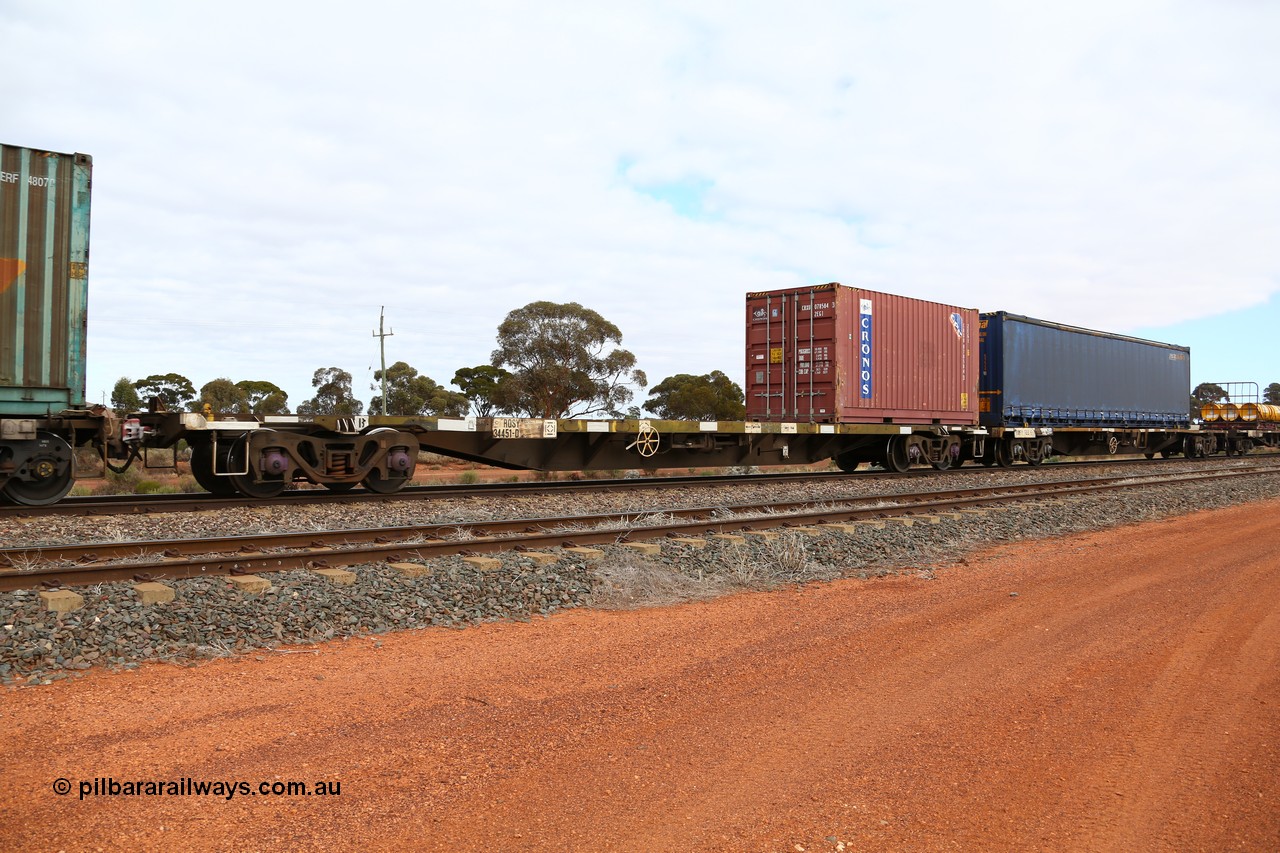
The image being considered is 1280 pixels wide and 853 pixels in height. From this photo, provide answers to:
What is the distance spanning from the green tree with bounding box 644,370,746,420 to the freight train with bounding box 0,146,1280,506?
20.5 m

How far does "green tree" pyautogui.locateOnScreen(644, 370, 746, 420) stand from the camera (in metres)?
46.7

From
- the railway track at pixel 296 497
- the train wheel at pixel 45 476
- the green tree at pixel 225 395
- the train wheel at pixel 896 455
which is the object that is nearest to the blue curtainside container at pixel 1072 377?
the train wheel at pixel 896 455

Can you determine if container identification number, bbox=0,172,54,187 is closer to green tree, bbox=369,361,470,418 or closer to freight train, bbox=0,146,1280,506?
freight train, bbox=0,146,1280,506

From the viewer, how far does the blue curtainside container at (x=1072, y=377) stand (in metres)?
21.8

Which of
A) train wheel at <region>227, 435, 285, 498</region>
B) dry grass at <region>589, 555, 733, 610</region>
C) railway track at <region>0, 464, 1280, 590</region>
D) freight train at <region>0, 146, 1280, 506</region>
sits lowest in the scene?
dry grass at <region>589, 555, 733, 610</region>

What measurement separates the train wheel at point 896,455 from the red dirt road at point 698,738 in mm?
12542

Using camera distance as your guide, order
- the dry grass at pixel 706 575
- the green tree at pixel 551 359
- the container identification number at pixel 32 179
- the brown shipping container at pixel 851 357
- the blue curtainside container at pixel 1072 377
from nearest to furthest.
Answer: the dry grass at pixel 706 575 < the container identification number at pixel 32 179 < the brown shipping container at pixel 851 357 < the blue curtainside container at pixel 1072 377 < the green tree at pixel 551 359

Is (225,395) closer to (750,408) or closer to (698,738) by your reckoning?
(750,408)

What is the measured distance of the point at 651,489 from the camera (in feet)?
46.7

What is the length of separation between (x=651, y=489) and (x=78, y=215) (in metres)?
8.57

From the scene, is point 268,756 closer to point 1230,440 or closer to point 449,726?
point 449,726

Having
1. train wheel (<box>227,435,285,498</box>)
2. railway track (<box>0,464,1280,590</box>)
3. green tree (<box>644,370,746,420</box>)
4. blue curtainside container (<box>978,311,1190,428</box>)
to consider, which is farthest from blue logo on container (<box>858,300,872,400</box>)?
green tree (<box>644,370,746,420</box>)

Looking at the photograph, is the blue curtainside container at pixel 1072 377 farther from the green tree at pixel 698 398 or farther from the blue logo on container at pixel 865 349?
the green tree at pixel 698 398

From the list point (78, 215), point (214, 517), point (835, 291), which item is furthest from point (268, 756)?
point (835, 291)
